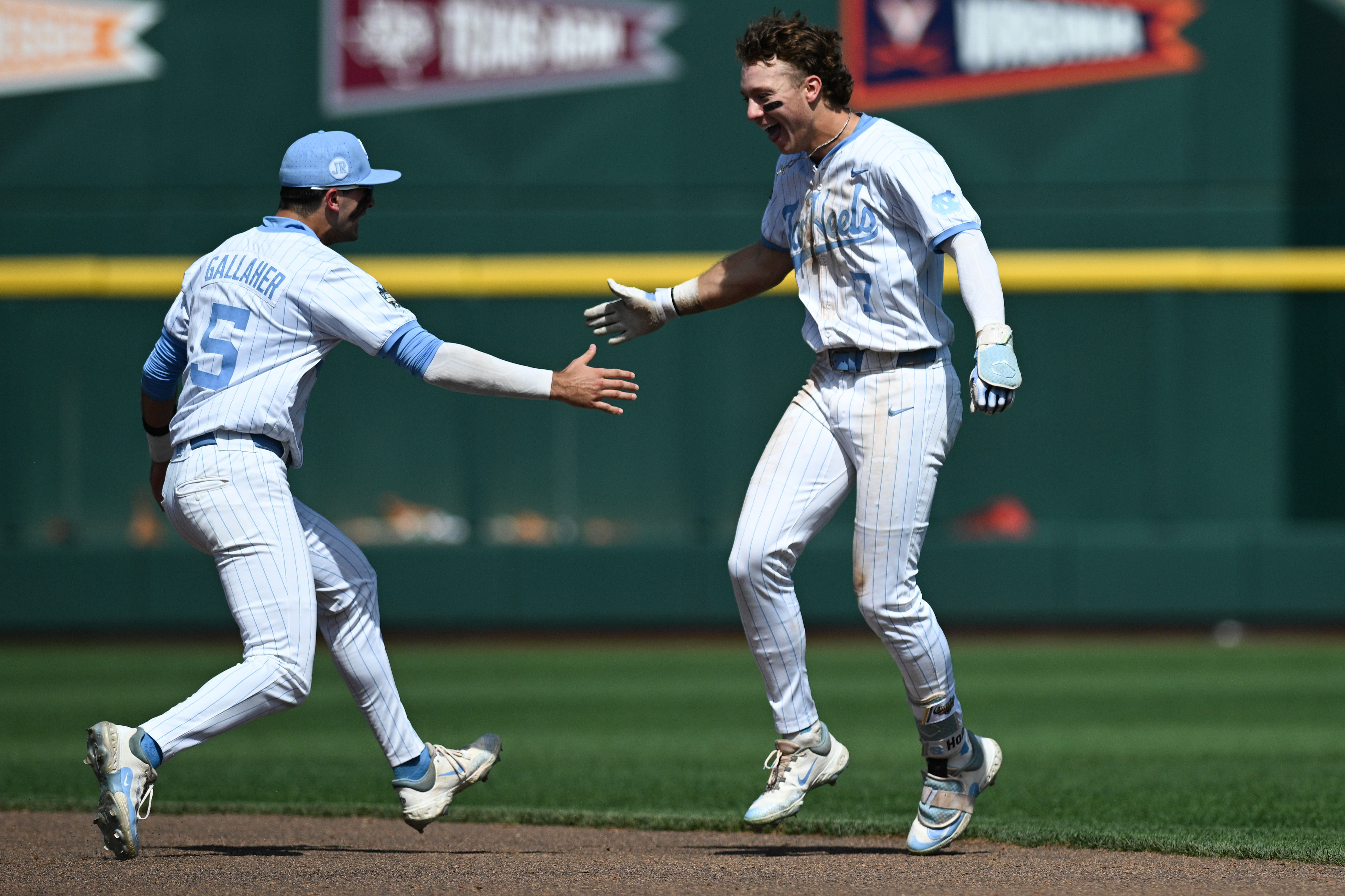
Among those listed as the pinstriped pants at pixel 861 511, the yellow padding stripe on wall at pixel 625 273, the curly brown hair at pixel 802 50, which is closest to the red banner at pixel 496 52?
the yellow padding stripe on wall at pixel 625 273

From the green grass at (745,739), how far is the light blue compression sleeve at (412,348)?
1838 millimetres

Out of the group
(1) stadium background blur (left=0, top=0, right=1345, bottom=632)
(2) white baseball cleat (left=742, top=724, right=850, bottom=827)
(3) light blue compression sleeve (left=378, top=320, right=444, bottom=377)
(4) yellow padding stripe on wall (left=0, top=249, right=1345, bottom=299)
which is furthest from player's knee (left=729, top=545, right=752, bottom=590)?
(4) yellow padding stripe on wall (left=0, top=249, right=1345, bottom=299)

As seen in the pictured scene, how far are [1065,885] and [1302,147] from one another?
1280cm

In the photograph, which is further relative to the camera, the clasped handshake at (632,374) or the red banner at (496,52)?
the red banner at (496,52)

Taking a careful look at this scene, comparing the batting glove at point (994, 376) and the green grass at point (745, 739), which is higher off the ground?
the batting glove at point (994, 376)

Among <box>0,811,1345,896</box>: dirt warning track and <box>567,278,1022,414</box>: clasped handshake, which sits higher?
<box>567,278,1022,414</box>: clasped handshake

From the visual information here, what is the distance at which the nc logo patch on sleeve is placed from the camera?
13.3 feet

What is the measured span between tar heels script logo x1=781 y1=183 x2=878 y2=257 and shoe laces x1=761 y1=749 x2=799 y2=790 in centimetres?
132

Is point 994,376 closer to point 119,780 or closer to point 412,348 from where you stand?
point 412,348

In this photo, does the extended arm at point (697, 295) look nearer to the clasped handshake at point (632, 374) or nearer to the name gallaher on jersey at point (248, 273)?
the clasped handshake at point (632, 374)

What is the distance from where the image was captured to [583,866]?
160 inches

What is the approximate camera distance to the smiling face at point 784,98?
165 inches

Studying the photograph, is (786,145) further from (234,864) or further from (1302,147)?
(1302,147)

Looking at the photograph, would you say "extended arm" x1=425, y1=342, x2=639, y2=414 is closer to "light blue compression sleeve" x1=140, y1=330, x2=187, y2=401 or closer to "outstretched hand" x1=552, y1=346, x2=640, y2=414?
"outstretched hand" x1=552, y1=346, x2=640, y2=414
